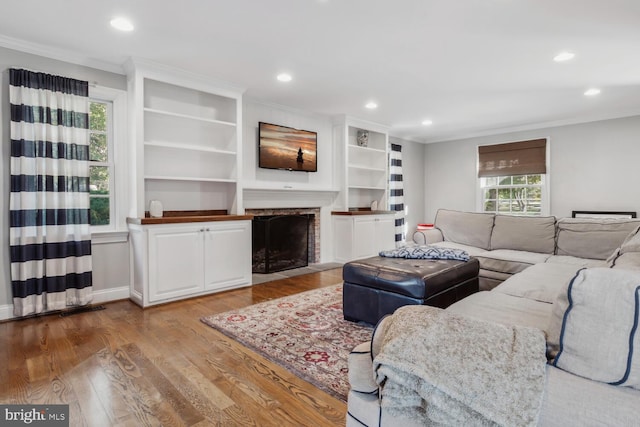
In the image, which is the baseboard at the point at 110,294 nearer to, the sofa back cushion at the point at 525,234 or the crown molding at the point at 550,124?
the sofa back cushion at the point at 525,234

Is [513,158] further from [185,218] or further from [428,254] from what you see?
[185,218]

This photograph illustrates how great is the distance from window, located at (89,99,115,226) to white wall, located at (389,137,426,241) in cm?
519

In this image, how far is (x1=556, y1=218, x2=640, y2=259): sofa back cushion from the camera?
11.3 ft

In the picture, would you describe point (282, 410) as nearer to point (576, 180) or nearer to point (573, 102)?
point (573, 102)

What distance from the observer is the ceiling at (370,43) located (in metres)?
2.46

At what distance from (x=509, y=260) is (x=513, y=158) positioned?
11.8ft

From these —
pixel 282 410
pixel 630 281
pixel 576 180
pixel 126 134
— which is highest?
pixel 126 134

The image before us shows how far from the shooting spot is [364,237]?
5.66m

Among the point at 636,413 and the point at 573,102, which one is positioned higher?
the point at 573,102

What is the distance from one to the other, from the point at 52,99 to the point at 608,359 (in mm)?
4054

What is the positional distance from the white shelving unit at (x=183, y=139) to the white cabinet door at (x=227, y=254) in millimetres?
302

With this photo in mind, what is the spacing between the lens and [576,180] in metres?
5.73

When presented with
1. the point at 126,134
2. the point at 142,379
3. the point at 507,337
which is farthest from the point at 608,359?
the point at 126,134

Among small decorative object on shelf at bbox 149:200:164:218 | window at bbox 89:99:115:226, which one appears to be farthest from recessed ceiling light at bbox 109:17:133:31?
small decorative object on shelf at bbox 149:200:164:218
